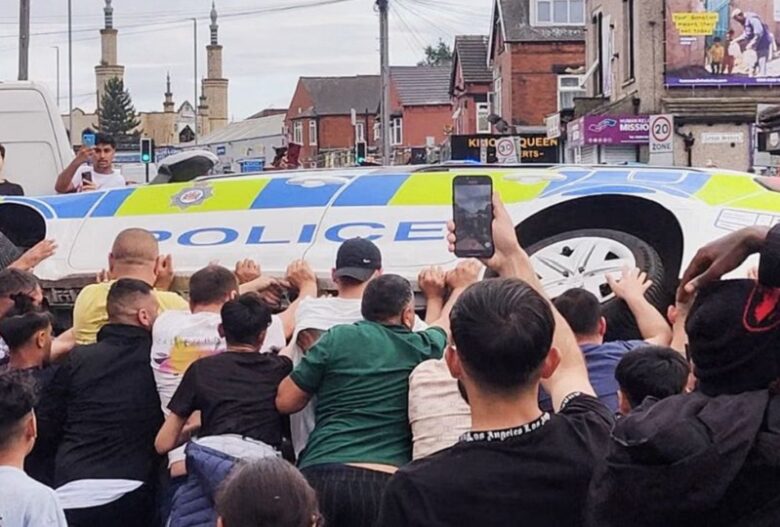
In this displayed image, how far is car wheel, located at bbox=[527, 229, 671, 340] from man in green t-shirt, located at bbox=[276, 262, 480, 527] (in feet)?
6.30

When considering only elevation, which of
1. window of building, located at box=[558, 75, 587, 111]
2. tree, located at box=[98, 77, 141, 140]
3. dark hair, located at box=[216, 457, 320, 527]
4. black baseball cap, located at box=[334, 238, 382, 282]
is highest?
tree, located at box=[98, 77, 141, 140]

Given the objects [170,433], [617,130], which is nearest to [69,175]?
[170,433]

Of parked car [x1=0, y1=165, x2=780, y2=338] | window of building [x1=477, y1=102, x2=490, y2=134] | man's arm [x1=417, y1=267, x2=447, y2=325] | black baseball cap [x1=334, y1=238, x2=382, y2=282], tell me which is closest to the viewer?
black baseball cap [x1=334, y1=238, x2=382, y2=282]

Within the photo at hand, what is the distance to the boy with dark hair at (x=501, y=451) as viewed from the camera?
109 inches

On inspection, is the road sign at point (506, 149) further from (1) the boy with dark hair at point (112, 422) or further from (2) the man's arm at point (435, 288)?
(1) the boy with dark hair at point (112, 422)

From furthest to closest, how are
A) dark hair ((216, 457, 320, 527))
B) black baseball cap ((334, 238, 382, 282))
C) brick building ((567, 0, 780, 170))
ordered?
brick building ((567, 0, 780, 170))
black baseball cap ((334, 238, 382, 282))
dark hair ((216, 457, 320, 527))

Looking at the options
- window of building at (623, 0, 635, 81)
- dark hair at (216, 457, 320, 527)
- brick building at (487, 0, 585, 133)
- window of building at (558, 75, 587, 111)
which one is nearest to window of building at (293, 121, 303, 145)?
brick building at (487, 0, 585, 133)

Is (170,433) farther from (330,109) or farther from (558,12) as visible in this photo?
(330,109)

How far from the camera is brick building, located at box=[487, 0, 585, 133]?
46.6m

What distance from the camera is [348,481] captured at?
14.3 ft

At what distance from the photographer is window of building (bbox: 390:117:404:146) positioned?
7288 cm

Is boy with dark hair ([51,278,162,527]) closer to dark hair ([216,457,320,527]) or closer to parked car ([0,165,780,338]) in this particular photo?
parked car ([0,165,780,338])

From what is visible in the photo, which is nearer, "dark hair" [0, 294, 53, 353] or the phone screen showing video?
the phone screen showing video

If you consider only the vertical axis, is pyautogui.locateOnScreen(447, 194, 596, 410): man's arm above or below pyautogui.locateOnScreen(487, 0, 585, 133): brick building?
below
